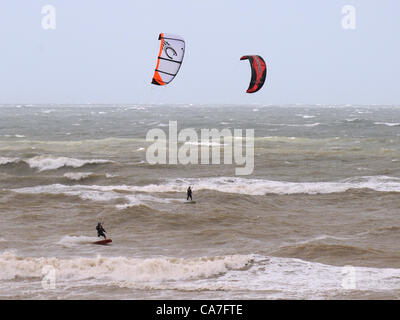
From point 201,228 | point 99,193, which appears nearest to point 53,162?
point 99,193

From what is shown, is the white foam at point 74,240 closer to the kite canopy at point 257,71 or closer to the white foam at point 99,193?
the white foam at point 99,193

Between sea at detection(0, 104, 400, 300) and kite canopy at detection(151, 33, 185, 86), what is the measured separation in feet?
13.6

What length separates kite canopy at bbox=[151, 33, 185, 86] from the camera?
59.8ft

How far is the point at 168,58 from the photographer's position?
737 inches

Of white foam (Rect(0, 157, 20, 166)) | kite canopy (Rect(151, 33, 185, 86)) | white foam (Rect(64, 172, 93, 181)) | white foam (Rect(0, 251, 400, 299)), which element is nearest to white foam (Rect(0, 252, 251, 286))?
white foam (Rect(0, 251, 400, 299))

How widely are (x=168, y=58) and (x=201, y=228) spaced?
5601mm

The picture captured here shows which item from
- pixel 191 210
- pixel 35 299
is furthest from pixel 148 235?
pixel 35 299

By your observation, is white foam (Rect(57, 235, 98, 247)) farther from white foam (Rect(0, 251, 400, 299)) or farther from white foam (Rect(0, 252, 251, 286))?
white foam (Rect(0, 252, 251, 286))

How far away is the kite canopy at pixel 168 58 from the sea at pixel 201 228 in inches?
163

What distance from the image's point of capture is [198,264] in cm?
1255

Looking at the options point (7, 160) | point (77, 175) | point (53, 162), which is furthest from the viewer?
point (7, 160)

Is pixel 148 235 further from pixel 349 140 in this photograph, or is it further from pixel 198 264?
pixel 349 140

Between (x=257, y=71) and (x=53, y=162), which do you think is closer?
(x=257, y=71)

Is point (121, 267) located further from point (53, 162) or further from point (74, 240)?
point (53, 162)
